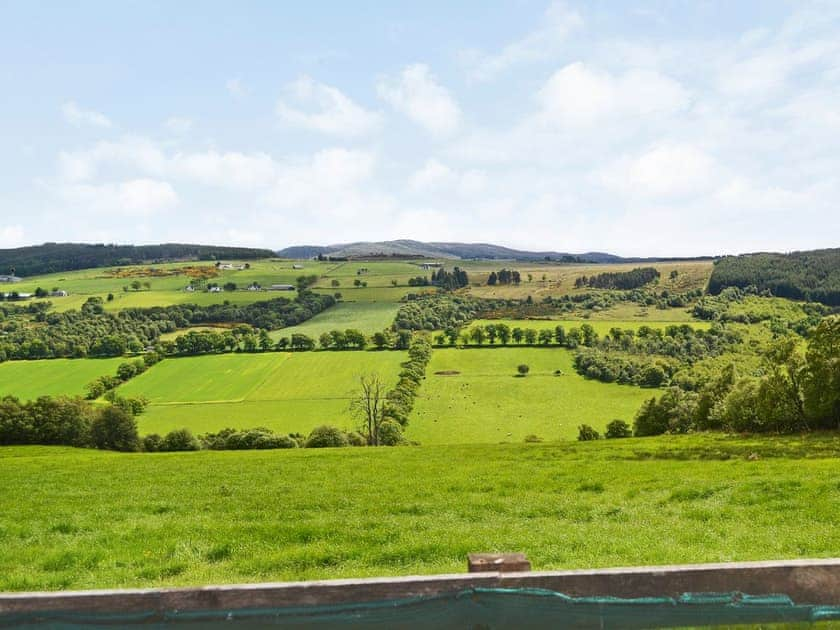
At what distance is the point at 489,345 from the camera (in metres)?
166

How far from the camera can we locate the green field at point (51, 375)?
11400cm

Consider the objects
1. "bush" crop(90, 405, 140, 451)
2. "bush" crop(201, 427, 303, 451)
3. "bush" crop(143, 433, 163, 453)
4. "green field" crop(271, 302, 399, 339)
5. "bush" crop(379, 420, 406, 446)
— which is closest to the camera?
"bush" crop(90, 405, 140, 451)

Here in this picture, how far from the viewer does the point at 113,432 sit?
7156 centimetres

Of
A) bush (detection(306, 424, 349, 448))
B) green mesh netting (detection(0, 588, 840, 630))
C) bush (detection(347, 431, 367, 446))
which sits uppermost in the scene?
green mesh netting (detection(0, 588, 840, 630))

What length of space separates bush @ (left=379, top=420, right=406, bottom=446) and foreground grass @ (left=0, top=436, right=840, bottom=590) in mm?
50931

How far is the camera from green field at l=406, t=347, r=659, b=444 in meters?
95.6

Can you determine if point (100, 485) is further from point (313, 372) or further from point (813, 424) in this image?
point (313, 372)

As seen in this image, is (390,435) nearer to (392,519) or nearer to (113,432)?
(113,432)

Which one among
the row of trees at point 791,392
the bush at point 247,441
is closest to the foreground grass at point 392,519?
the row of trees at point 791,392

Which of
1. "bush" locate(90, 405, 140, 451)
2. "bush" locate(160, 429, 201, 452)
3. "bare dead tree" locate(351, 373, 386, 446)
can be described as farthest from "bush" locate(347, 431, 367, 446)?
"bush" locate(90, 405, 140, 451)

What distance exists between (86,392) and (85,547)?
120461 millimetres

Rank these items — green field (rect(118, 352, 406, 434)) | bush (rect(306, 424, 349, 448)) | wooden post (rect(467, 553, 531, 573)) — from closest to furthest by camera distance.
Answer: wooden post (rect(467, 553, 531, 573))
bush (rect(306, 424, 349, 448))
green field (rect(118, 352, 406, 434))

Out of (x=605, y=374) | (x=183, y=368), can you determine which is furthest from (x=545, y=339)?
(x=183, y=368)

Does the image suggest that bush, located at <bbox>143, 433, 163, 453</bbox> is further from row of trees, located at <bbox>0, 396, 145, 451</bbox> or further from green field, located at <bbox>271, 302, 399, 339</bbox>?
green field, located at <bbox>271, 302, 399, 339</bbox>
